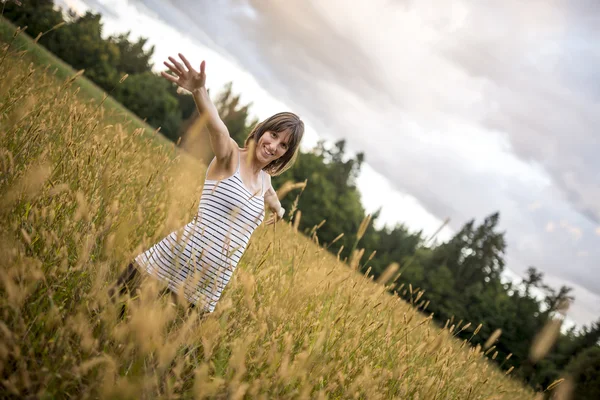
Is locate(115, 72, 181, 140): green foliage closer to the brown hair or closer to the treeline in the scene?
the treeline

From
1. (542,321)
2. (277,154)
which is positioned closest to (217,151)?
(277,154)

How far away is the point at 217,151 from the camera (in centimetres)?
211

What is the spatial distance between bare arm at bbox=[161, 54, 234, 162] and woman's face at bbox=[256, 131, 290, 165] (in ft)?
1.45

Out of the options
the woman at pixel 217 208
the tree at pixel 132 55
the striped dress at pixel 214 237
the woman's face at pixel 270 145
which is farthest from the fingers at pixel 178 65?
the tree at pixel 132 55

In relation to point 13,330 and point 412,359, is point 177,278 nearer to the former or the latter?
point 13,330

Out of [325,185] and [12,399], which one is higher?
[325,185]

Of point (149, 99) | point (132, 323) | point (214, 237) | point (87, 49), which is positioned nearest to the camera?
point (132, 323)

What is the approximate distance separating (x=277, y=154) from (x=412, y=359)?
1844mm

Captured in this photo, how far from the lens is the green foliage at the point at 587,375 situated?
9.91 m

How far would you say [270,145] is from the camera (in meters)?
2.50

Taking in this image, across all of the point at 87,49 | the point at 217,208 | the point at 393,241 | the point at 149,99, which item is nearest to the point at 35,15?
the point at 87,49

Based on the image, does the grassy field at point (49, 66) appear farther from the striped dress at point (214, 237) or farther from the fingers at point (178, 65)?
the striped dress at point (214, 237)

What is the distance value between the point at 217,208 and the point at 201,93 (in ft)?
2.36

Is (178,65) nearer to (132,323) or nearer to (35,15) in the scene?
(132,323)
